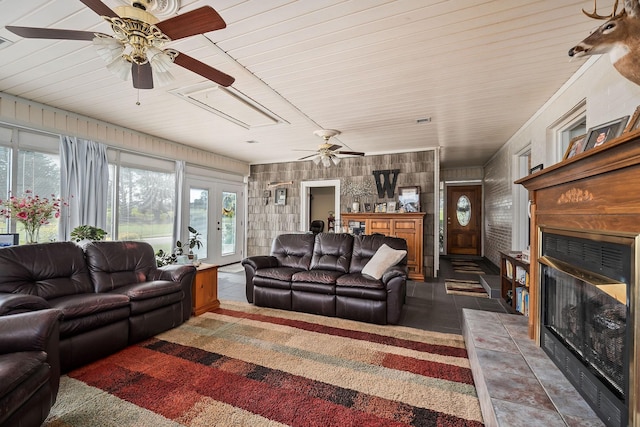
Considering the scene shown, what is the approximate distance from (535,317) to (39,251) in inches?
166

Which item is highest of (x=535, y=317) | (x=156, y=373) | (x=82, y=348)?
(x=535, y=317)

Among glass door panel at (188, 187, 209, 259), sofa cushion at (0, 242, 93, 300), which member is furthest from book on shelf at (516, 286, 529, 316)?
glass door panel at (188, 187, 209, 259)

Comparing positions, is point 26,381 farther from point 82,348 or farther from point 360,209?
point 360,209

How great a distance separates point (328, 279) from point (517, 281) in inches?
87.3

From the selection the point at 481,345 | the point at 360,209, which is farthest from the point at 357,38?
the point at 360,209

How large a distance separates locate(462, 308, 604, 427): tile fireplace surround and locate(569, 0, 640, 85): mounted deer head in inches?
63.3

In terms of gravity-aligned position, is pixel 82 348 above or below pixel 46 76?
below

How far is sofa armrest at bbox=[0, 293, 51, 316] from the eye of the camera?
1837 millimetres

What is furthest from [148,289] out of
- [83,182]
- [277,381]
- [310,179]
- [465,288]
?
[310,179]

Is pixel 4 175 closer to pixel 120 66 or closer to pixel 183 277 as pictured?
pixel 183 277

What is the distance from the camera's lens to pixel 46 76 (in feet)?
9.45

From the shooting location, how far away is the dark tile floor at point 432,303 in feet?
10.3

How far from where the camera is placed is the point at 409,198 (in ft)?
19.1

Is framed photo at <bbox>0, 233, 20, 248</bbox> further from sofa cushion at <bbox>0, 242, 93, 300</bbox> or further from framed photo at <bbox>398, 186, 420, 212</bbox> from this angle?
framed photo at <bbox>398, 186, 420, 212</bbox>
